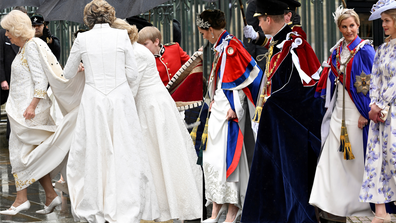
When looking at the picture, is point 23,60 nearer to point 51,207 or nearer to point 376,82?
point 51,207

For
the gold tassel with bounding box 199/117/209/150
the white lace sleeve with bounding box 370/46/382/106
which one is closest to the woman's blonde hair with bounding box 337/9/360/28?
the white lace sleeve with bounding box 370/46/382/106

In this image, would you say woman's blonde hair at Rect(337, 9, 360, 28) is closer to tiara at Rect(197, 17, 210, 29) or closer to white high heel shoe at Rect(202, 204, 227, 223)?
tiara at Rect(197, 17, 210, 29)

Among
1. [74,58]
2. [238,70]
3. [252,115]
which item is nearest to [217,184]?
[252,115]

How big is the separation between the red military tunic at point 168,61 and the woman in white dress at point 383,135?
2.61 meters

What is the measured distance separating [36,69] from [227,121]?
1.96 meters

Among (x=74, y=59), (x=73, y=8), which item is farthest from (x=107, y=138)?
(x=73, y=8)

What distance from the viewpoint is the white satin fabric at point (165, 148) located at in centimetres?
495

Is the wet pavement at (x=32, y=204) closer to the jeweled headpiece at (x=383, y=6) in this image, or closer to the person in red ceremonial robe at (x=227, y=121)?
the person in red ceremonial robe at (x=227, y=121)

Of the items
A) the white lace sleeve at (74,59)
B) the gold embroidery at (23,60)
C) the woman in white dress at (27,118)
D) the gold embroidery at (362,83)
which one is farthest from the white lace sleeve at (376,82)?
the gold embroidery at (23,60)

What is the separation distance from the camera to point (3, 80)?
9.15m

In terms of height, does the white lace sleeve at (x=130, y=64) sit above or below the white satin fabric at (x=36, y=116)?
above

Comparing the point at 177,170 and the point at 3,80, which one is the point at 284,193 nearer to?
the point at 177,170

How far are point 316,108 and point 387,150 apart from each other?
71 centimetres

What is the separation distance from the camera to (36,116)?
5578mm
